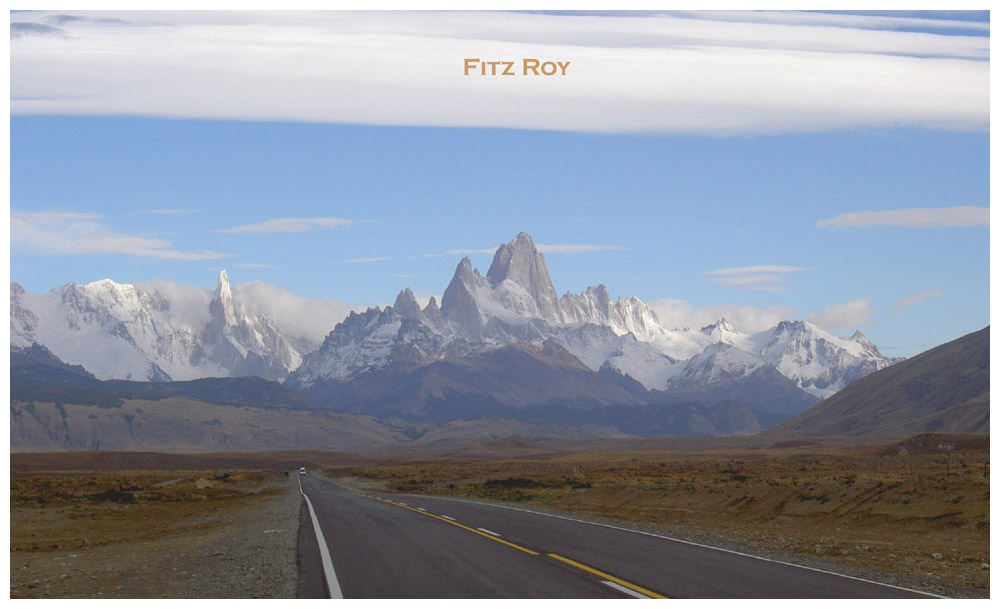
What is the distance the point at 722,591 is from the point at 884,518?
23.3 metres

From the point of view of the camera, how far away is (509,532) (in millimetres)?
33500

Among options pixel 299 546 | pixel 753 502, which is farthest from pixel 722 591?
pixel 753 502

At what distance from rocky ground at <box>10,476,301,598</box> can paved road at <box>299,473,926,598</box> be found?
81 cm

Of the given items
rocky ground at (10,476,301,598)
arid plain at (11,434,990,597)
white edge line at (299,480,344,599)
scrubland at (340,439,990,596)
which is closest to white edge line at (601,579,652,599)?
white edge line at (299,480,344,599)

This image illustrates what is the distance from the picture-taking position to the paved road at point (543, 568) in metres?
19.7

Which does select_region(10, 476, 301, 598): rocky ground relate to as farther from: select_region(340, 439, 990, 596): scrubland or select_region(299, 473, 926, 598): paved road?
select_region(340, 439, 990, 596): scrubland

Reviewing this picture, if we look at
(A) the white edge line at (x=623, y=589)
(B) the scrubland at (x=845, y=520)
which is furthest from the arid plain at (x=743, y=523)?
(A) the white edge line at (x=623, y=589)

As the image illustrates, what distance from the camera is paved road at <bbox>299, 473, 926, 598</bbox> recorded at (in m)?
19.7

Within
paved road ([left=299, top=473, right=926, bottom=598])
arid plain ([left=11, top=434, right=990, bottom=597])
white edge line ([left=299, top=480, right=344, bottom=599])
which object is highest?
white edge line ([left=299, top=480, right=344, bottom=599])

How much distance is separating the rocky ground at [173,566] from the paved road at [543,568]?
2.67ft

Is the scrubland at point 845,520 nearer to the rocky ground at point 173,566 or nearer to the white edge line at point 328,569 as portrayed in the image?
the white edge line at point 328,569

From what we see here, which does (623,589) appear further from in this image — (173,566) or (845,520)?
(845,520)

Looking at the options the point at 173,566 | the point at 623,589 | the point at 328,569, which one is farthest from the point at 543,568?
the point at 173,566

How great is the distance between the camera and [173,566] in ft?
85.7
